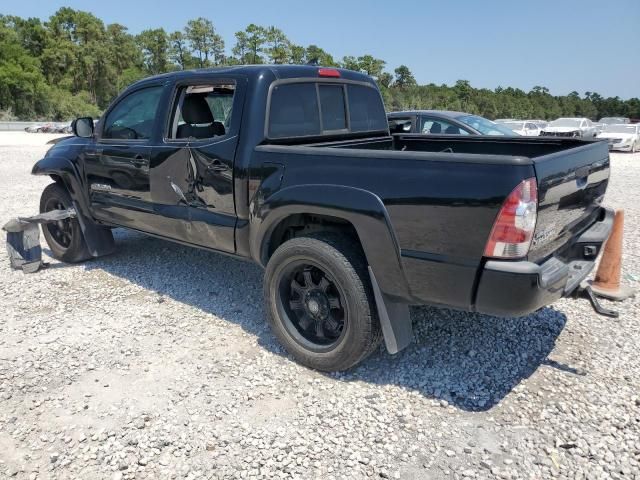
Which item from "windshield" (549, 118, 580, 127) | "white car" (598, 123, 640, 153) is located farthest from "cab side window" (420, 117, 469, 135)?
"windshield" (549, 118, 580, 127)

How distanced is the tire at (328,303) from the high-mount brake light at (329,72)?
1.55 m

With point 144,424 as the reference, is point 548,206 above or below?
above

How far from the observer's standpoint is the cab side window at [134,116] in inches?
170

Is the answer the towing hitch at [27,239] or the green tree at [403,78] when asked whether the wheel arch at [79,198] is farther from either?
the green tree at [403,78]

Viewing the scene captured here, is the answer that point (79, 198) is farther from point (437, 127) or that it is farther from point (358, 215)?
point (437, 127)

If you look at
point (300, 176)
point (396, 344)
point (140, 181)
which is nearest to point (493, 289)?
point (396, 344)

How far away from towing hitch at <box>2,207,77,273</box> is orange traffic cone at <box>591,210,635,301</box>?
207 inches

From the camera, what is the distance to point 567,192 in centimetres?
282

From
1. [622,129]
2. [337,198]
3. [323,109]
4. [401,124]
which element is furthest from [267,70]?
[622,129]

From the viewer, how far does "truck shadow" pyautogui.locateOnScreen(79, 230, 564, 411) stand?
3.19 metres

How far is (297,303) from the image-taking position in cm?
345

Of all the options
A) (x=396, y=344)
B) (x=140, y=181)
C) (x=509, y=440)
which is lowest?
(x=509, y=440)

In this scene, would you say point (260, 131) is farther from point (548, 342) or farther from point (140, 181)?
point (548, 342)

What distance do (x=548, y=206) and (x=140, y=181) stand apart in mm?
3353
